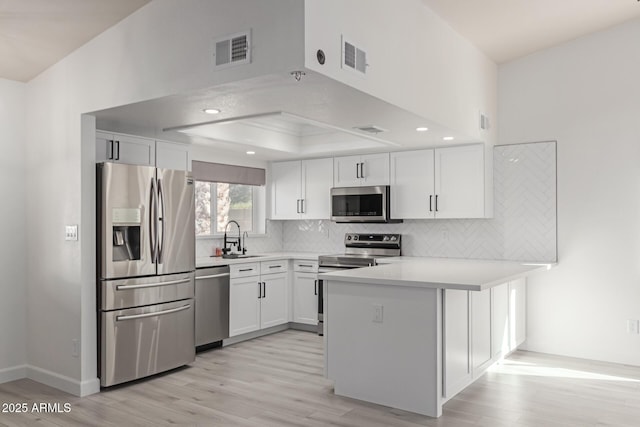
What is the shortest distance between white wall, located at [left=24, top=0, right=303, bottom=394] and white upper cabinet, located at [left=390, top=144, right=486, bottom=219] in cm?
301

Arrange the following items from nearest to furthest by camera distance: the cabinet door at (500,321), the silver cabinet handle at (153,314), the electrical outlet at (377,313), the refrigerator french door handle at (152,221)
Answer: the electrical outlet at (377,313) < the silver cabinet handle at (153,314) < the refrigerator french door handle at (152,221) < the cabinet door at (500,321)

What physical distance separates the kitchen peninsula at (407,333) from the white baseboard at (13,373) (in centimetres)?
267

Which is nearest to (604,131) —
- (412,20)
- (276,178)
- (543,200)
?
(543,200)

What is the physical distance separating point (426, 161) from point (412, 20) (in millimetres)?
1969

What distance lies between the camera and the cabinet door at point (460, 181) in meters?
5.28

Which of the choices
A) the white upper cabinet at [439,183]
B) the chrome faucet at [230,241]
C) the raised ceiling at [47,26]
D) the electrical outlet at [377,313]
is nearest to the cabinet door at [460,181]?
the white upper cabinet at [439,183]

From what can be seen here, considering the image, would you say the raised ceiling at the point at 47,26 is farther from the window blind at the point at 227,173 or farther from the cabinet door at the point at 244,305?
the cabinet door at the point at 244,305

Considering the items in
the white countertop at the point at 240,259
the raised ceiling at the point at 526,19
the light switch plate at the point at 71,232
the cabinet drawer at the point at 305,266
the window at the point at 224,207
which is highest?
the raised ceiling at the point at 526,19

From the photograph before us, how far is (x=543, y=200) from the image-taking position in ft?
17.4

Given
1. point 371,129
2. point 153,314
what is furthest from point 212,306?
point 371,129

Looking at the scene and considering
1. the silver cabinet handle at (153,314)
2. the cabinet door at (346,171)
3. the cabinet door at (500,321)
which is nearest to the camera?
the silver cabinet handle at (153,314)

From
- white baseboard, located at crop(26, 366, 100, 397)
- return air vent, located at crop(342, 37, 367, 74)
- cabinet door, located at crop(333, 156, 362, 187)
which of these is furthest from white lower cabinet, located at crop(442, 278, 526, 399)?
white baseboard, located at crop(26, 366, 100, 397)

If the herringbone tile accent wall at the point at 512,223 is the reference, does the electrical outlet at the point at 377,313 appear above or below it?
below

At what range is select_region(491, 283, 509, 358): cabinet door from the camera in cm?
446
